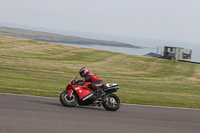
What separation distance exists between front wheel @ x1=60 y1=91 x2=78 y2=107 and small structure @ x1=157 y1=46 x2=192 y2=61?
124 ft

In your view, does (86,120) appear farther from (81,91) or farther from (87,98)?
(81,91)

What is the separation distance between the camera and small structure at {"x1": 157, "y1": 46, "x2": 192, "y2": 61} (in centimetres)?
4556

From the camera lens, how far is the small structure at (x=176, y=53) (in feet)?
149

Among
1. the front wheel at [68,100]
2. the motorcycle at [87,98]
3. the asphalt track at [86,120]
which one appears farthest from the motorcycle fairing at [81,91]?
the asphalt track at [86,120]

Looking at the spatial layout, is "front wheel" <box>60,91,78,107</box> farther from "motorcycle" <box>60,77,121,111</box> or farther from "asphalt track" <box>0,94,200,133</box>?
"asphalt track" <box>0,94,200,133</box>

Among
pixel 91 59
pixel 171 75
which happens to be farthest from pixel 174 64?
pixel 91 59

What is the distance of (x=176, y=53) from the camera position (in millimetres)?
45406

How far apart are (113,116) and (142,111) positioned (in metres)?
1.76

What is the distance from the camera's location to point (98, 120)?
790cm

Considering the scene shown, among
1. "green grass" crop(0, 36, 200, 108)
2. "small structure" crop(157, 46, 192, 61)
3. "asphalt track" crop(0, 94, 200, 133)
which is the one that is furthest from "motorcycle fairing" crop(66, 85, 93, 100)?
"small structure" crop(157, 46, 192, 61)

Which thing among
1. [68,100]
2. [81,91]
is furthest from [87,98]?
[68,100]

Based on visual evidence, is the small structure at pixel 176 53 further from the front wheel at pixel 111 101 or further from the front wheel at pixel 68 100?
the front wheel at pixel 68 100

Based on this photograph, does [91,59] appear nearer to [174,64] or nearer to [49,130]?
[174,64]

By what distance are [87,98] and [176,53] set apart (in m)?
37.9
